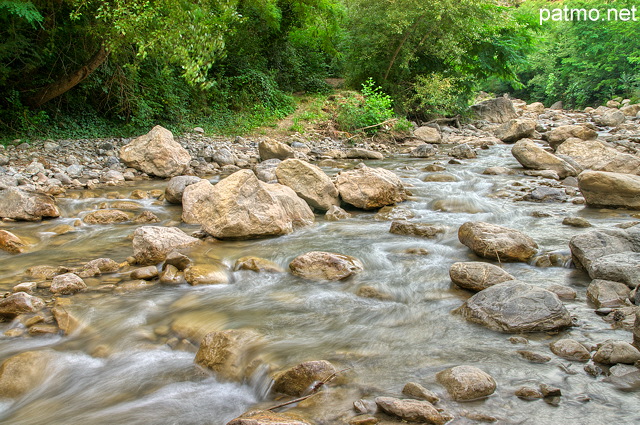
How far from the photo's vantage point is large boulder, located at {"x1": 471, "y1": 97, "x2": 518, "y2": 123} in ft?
82.0

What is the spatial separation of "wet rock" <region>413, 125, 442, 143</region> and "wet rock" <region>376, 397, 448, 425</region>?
16482 mm

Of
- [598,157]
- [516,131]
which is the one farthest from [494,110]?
[598,157]

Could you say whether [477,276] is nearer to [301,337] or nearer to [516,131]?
[301,337]

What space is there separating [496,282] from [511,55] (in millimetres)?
20562

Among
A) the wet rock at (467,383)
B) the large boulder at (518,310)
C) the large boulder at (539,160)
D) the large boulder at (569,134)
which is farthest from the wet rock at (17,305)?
the large boulder at (569,134)

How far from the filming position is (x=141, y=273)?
18.1 feet

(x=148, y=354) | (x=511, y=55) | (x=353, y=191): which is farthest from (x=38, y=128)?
(x=511, y=55)

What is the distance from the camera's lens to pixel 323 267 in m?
5.61

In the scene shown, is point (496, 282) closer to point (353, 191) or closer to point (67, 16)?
point (353, 191)

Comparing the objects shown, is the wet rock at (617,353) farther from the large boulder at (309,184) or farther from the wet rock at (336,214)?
the large boulder at (309,184)

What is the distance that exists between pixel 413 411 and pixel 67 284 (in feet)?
12.9

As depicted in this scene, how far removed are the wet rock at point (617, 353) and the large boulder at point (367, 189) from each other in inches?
210

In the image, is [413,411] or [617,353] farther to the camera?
[617,353]

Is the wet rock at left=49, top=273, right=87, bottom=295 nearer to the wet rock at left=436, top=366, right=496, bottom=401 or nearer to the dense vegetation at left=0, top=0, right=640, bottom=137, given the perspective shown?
the wet rock at left=436, top=366, right=496, bottom=401
